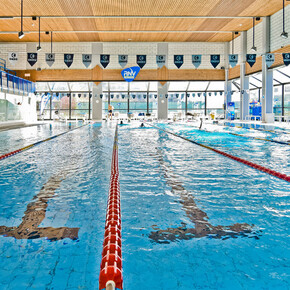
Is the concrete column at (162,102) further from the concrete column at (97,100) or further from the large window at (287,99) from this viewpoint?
the large window at (287,99)

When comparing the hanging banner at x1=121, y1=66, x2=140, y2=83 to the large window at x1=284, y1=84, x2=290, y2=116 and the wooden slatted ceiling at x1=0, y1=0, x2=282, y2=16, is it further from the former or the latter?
the large window at x1=284, y1=84, x2=290, y2=116

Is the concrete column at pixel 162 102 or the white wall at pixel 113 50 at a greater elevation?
the white wall at pixel 113 50

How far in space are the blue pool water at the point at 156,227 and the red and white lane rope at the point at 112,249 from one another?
0.14ft

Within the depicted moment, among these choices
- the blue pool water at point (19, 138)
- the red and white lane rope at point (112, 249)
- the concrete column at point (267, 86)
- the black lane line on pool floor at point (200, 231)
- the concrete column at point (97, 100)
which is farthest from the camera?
the concrete column at point (97, 100)

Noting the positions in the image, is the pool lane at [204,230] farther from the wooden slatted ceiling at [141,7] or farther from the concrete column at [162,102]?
the concrete column at [162,102]

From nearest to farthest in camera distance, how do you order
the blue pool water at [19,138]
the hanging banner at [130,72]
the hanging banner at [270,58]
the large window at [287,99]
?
the blue pool water at [19,138] → the hanging banner at [270,58] → the large window at [287,99] → the hanging banner at [130,72]

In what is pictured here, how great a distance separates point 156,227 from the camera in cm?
228

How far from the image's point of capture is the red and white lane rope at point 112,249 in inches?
60.3

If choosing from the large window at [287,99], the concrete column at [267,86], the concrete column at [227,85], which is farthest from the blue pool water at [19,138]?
the concrete column at [227,85]

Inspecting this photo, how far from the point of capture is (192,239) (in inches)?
81.0

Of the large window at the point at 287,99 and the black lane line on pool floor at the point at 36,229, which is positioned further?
the large window at the point at 287,99

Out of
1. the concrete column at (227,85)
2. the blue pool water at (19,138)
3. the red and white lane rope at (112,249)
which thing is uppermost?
the concrete column at (227,85)

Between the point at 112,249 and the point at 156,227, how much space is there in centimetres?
47

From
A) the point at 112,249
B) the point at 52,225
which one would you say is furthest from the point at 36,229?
the point at 112,249
